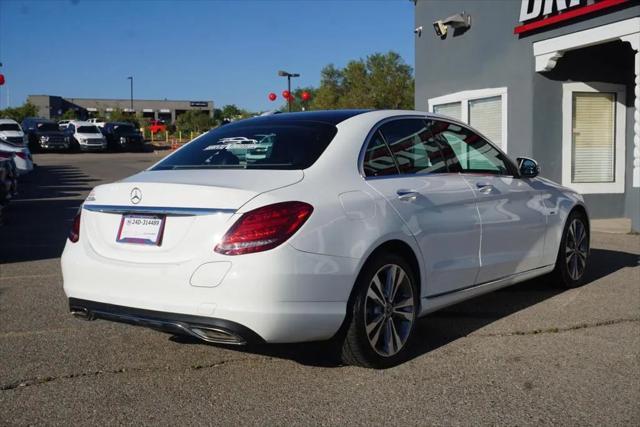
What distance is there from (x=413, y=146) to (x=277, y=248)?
1.70 m

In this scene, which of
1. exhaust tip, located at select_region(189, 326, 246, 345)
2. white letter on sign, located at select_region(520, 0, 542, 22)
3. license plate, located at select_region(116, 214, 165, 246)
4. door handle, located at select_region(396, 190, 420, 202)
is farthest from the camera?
white letter on sign, located at select_region(520, 0, 542, 22)

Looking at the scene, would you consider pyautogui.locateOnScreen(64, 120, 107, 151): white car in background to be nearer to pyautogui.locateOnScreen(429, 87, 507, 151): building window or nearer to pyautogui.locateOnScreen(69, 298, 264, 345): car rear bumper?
pyautogui.locateOnScreen(429, 87, 507, 151): building window

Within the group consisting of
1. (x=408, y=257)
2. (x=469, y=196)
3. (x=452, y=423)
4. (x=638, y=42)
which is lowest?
(x=452, y=423)

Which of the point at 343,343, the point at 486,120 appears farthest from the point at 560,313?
the point at 486,120

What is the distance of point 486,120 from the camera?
14414mm

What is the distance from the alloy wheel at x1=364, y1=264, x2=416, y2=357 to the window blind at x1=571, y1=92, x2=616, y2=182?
9355mm

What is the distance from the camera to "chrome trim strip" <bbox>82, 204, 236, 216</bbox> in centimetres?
400

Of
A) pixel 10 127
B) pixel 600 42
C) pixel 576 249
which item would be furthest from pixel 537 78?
pixel 10 127

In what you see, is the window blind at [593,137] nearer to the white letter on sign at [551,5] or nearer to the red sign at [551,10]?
the red sign at [551,10]

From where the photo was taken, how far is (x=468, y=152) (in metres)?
5.77

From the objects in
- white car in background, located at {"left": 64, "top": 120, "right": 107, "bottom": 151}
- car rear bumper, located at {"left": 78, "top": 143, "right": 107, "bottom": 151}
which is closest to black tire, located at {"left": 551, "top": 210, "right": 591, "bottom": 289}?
white car in background, located at {"left": 64, "top": 120, "right": 107, "bottom": 151}

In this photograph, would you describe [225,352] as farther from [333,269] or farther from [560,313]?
[560,313]

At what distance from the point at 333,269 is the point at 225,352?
125 cm

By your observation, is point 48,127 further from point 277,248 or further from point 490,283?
point 277,248
